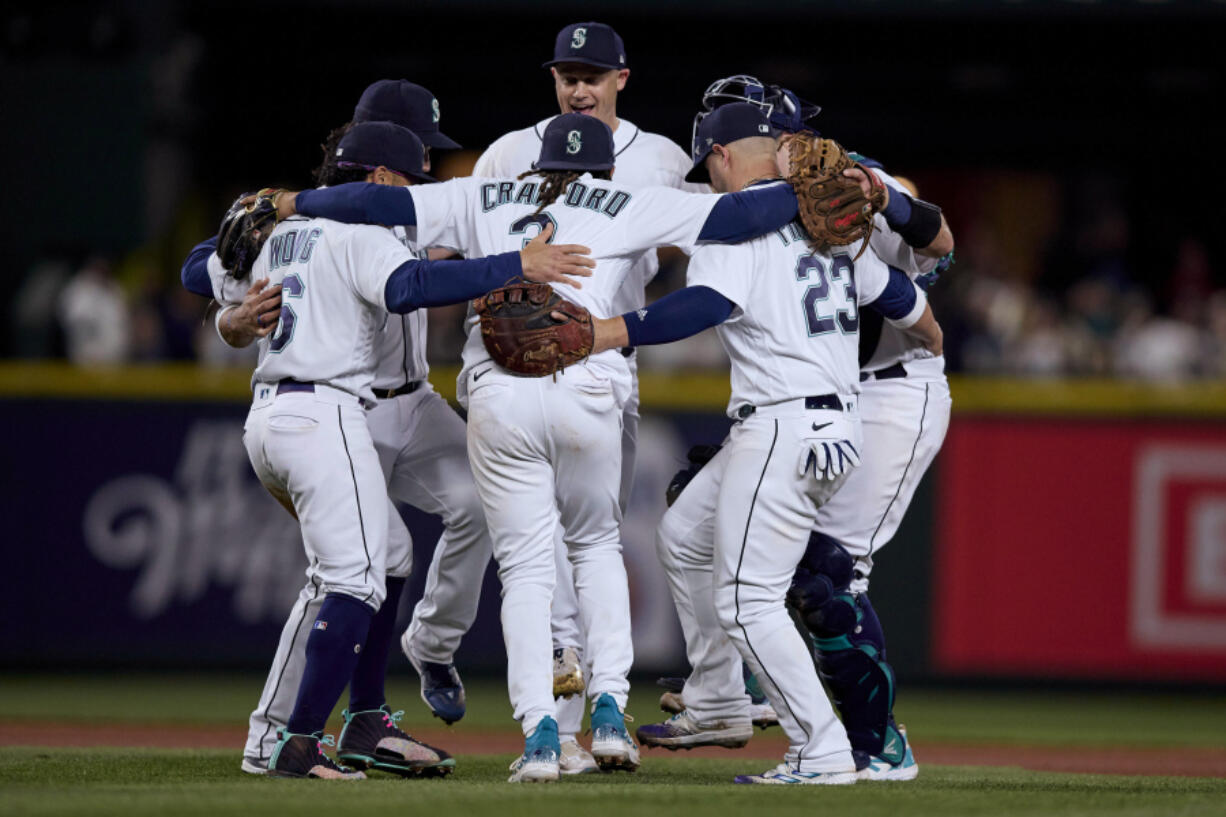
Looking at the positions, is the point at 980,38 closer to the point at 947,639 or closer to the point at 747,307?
the point at 947,639

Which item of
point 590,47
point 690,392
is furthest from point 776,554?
point 690,392

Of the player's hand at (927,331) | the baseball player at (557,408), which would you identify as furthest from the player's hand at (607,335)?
the player's hand at (927,331)

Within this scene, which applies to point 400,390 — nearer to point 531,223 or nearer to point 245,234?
point 245,234

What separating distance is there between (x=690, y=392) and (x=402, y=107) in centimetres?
405

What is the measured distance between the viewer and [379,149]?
16.3 ft

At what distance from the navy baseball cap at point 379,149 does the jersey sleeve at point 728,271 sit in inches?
37.6

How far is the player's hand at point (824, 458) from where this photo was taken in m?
4.59

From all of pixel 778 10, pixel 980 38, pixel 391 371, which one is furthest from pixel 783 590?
pixel 980 38

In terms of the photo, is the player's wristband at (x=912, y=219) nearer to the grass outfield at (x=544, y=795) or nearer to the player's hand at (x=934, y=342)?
the player's hand at (x=934, y=342)

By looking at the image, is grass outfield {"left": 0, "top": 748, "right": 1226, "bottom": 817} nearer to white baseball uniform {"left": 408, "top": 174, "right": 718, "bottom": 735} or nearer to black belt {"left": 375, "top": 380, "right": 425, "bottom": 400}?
white baseball uniform {"left": 408, "top": 174, "right": 718, "bottom": 735}

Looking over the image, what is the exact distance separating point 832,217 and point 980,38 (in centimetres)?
798

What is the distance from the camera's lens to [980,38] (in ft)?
39.6

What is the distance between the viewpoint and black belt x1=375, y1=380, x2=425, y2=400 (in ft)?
17.0

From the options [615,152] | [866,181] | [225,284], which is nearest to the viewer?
[866,181]
